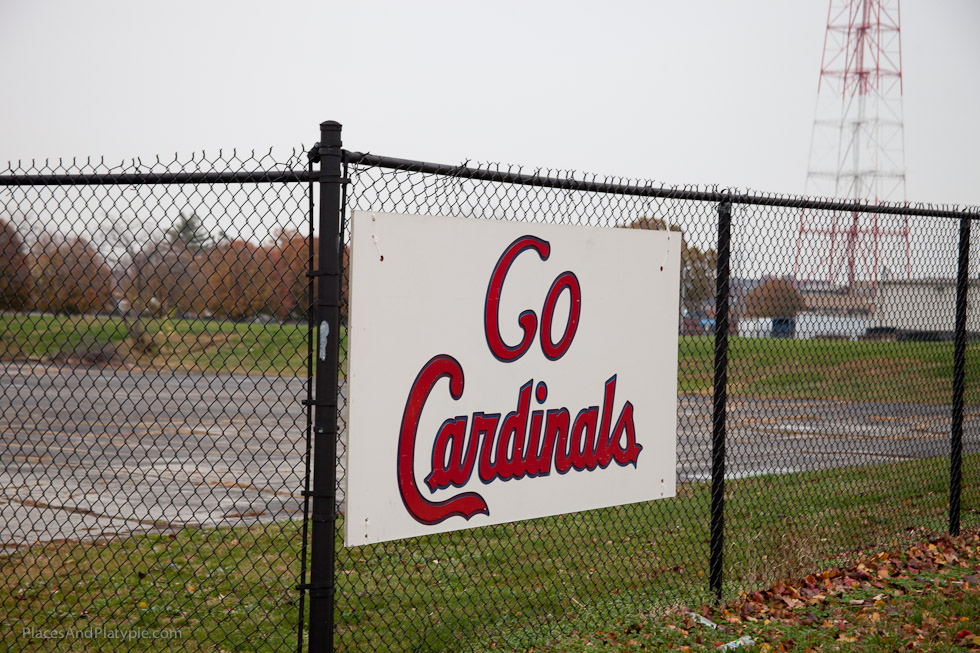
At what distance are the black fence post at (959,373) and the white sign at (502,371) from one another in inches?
133

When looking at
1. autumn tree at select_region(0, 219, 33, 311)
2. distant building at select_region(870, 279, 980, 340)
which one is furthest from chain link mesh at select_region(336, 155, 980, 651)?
autumn tree at select_region(0, 219, 33, 311)

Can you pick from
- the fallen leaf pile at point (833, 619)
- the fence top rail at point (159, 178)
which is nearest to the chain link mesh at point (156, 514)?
the fence top rail at point (159, 178)

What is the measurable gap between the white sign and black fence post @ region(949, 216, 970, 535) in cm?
337

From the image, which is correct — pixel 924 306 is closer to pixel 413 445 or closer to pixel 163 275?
pixel 413 445

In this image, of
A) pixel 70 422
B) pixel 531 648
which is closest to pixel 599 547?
pixel 531 648

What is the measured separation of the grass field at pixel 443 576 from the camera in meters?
4.55

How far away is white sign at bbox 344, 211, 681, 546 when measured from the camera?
3.27m

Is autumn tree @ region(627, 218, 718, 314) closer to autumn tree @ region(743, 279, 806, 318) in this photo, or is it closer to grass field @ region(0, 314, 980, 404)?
grass field @ region(0, 314, 980, 404)

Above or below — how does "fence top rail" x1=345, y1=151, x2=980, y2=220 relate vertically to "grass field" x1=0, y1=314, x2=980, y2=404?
above

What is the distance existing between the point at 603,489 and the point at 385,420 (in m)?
1.40

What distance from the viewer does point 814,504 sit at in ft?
25.1

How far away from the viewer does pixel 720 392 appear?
486 cm

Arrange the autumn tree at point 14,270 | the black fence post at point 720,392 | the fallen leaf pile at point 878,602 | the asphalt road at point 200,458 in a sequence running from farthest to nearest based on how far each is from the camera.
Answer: the asphalt road at point 200,458 → the autumn tree at point 14,270 → the black fence post at point 720,392 → the fallen leaf pile at point 878,602

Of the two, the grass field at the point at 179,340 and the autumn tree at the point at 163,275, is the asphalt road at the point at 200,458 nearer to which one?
the grass field at the point at 179,340
